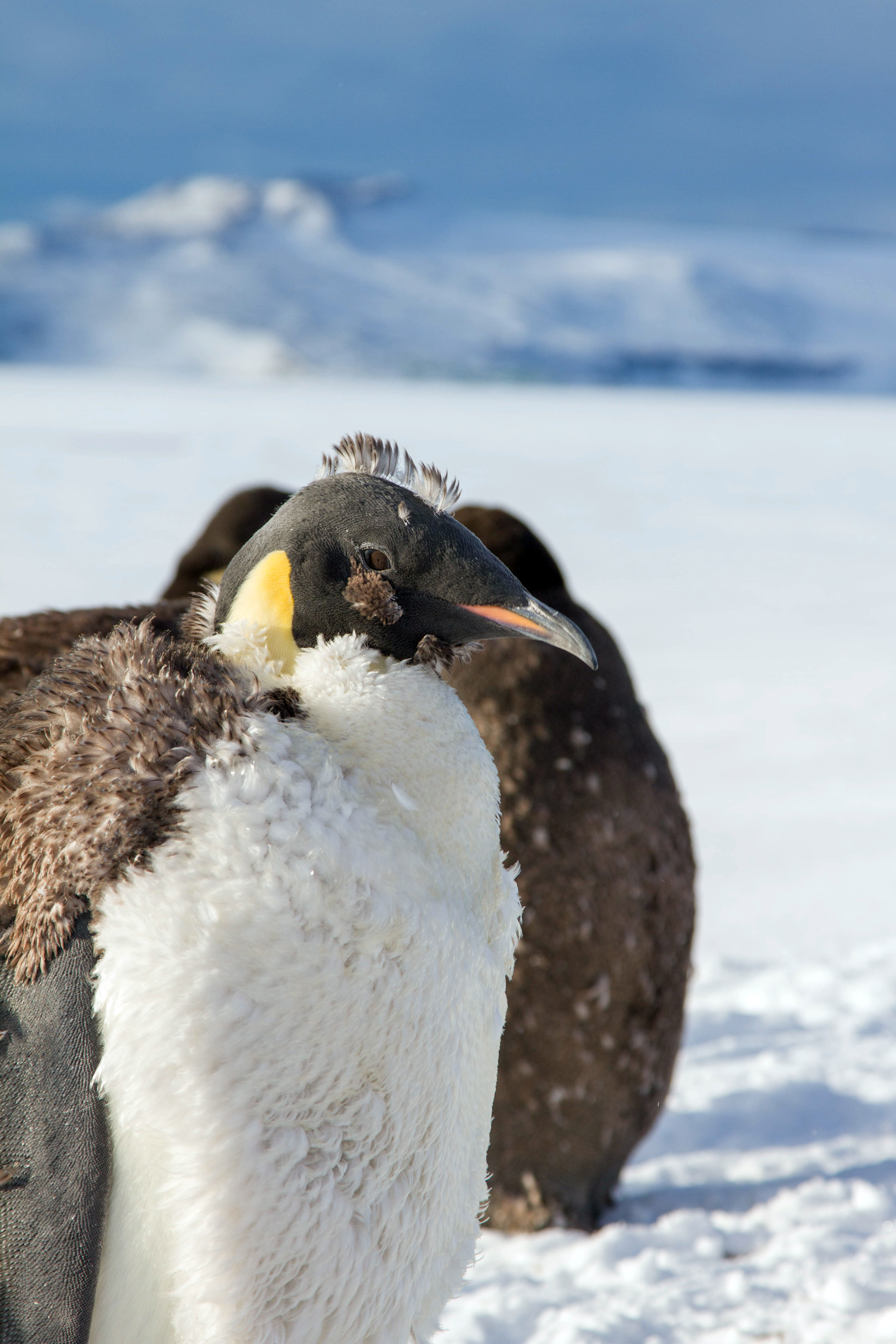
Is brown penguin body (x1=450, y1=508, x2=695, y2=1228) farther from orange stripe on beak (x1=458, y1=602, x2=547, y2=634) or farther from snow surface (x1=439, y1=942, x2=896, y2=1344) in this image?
orange stripe on beak (x1=458, y1=602, x2=547, y2=634)

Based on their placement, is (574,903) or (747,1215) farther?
(747,1215)

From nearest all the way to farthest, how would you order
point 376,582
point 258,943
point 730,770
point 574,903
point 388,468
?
point 258,943, point 376,582, point 388,468, point 574,903, point 730,770

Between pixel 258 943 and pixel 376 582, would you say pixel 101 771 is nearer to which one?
pixel 258 943

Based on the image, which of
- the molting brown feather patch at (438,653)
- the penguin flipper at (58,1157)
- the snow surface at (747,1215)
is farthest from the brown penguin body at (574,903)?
the penguin flipper at (58,1157)

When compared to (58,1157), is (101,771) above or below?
above

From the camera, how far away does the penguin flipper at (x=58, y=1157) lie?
4.84 ft

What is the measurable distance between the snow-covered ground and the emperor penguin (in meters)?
1.05

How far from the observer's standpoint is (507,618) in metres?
1.66

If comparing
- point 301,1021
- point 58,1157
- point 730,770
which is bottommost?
point 58,1157

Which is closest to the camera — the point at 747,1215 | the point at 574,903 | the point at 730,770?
the point at 574,903

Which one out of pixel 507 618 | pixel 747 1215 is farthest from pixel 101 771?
pixel 747 1215

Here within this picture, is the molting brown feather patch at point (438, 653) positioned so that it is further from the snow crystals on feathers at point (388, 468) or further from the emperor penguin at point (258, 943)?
the snow crystals on feathers at point (388, 468)

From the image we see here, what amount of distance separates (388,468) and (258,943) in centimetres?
67

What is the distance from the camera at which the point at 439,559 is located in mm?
1630
